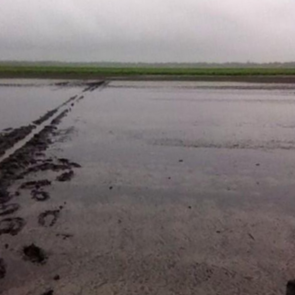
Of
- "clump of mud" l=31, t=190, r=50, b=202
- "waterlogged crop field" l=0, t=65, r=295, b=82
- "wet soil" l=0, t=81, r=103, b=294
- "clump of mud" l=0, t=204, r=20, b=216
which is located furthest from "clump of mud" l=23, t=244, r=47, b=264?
"waterlogged crop field" l=0, t=65, r=295, b=82

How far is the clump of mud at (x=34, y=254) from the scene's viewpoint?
6.12 meters

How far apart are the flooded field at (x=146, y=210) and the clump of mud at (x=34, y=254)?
0.04ft

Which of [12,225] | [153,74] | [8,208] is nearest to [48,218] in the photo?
[12,225]

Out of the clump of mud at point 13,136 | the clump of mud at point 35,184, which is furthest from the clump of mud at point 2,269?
the clump of mud at point 13,136

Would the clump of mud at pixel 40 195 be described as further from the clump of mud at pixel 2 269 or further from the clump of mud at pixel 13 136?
the clump of mud at pixel 13 136

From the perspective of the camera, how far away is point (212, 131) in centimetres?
1730

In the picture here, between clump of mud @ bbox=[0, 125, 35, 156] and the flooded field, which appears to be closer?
the flooded field

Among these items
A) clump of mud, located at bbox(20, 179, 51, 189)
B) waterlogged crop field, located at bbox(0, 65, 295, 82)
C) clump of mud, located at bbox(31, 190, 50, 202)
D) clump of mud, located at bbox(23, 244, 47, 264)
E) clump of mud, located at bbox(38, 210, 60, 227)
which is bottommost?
waterlogged crop field, located at bbox(0, 65, 295, 82)

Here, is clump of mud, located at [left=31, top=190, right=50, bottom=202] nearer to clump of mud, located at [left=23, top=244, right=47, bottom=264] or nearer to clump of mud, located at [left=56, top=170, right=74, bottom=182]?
clump of mud, located at [left=56, top=170, right=74, bottom=182]

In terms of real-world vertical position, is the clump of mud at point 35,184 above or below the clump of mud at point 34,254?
below

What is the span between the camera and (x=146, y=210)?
8.34 metres

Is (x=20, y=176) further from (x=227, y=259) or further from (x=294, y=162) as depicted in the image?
(x=294, y=162)

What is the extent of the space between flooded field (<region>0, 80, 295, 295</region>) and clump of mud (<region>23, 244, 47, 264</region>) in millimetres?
13

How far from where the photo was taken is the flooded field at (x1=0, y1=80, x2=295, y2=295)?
226 inches
